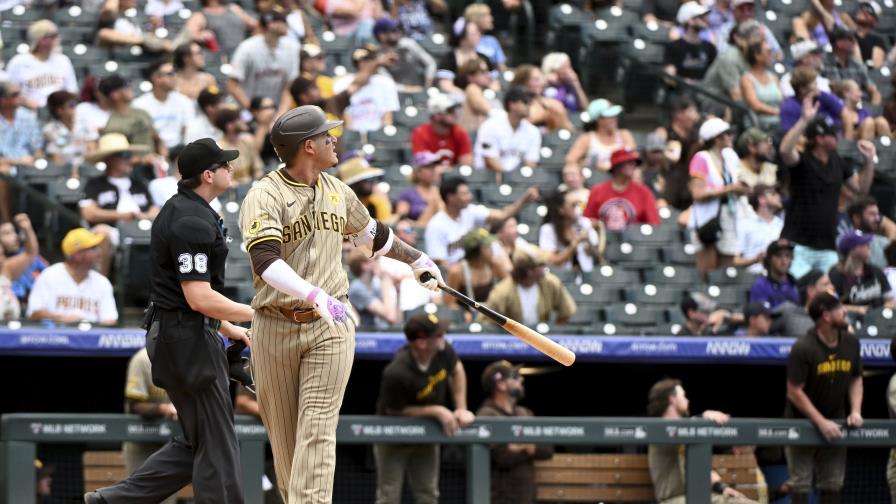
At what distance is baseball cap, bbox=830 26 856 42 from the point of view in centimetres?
1566

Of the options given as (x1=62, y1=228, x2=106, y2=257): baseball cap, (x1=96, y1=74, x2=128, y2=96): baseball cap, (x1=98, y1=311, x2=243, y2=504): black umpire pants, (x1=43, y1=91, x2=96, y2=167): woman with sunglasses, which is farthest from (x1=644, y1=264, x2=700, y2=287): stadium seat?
(x1=98, y1=311, x2=243, y2=504): black umpire pants

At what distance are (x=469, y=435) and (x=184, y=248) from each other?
3.29 m

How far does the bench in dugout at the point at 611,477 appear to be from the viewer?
373 inches

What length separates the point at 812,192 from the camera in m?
12.7

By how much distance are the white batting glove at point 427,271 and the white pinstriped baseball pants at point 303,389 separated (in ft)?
1.29

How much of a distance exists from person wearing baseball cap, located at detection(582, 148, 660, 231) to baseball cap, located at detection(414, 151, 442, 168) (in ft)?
3.99

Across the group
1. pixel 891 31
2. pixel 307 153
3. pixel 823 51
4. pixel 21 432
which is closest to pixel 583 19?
pixel 823 51

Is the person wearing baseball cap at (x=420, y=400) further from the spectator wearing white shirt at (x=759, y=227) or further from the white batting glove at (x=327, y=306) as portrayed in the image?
the spectator wearing white shirt at (x=759, y=227)

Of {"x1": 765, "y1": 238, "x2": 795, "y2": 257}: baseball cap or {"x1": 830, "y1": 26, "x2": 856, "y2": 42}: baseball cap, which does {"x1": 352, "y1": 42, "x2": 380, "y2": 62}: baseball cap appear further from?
{"x1": 830, "y1": 26, "x2": 856, "y2": 42}: baseball cap

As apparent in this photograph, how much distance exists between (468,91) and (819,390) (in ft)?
15.5

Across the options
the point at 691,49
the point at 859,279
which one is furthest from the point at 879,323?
the point at 691,49

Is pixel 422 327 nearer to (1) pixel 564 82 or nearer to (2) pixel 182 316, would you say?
(2) pixel 182 316

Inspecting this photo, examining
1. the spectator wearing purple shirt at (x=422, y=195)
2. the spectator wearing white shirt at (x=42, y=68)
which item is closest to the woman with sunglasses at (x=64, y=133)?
the spectator wearing white shirt at (x=42, y=68)

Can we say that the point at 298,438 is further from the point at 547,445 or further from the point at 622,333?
the point at 622,333
